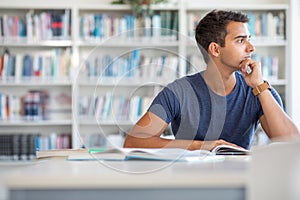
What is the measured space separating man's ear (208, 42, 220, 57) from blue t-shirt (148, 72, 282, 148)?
0.11m

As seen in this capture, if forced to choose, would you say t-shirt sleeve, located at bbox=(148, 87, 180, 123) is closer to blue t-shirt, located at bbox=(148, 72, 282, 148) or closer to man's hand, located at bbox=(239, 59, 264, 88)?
A: blue t-shirt, located at bbox=(148, 72, 282, 148)

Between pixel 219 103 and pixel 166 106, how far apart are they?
0.67 feet

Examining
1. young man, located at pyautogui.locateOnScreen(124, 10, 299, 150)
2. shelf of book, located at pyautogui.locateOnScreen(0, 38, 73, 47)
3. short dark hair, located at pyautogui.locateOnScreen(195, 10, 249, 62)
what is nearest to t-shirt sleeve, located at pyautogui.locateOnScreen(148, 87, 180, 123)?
young man, located at pyautogui.locateOnScreen(124, 10, 299, 150)

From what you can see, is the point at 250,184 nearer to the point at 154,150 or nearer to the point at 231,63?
the point at 154,150

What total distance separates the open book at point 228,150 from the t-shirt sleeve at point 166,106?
0.32 metres

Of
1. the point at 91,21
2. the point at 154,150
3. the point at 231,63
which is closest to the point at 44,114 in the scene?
the point at 91,21

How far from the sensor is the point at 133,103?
6.66ft

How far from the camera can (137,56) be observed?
1750 millimetres

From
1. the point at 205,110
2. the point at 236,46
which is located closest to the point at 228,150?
the point at 205,110

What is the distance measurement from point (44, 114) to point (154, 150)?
3401 millimetres

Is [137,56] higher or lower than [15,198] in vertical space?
higher

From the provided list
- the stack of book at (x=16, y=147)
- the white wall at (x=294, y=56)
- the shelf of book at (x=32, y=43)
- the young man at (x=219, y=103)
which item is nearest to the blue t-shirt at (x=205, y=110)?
the young man at (x=219, y=103)

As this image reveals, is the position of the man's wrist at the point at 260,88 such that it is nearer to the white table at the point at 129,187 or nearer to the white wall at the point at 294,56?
the white table at the point at 129,187

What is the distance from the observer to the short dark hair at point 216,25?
7.05ft
